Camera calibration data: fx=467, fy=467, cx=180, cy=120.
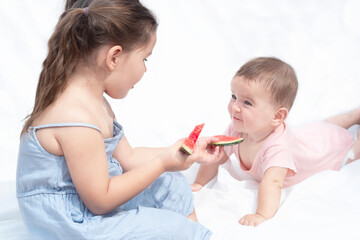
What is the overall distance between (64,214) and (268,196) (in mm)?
665

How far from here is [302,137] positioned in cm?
189

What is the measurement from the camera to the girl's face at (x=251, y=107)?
1583 millimetres

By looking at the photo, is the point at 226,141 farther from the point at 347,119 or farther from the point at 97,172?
the point at 347,119

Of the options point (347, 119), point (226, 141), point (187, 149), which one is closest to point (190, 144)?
point (187, 149)

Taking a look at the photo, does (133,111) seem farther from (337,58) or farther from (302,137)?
(337,58)

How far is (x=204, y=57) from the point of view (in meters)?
2.51

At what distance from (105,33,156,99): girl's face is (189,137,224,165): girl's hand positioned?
290mm

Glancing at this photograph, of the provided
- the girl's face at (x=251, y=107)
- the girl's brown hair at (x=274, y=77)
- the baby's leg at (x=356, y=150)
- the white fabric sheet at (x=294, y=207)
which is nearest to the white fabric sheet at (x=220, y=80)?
the white fabric sheet at (x=294, y=207)

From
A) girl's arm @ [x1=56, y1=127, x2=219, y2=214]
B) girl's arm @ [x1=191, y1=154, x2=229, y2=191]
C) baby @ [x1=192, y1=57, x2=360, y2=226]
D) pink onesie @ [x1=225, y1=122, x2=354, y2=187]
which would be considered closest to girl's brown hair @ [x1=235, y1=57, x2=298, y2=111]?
baby @ [x1=192, y1=57, x2=360, y2=226]

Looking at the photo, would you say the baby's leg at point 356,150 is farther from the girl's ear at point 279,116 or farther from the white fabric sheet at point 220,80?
the girl's ear at point 279,116

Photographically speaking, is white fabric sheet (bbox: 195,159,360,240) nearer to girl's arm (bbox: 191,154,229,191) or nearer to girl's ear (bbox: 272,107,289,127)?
girl's arm (bbox: 191,154,229,191)

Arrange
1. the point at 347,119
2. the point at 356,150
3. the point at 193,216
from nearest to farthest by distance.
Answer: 1. the point at 193,216
2. the point at 356,150
3. the point at 347,119

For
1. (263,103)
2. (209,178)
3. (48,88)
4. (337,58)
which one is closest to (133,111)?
(209,178)

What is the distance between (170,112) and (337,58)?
1000mm
